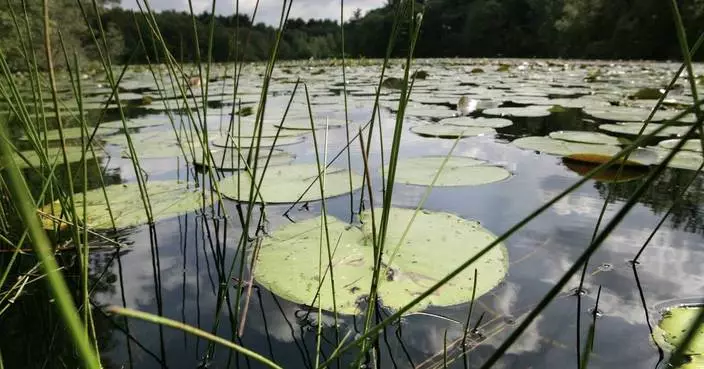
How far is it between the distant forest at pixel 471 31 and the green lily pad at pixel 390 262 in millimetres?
4925

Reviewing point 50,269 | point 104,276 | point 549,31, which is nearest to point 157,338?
point 104,276

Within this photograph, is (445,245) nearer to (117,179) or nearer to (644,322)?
(644,322)

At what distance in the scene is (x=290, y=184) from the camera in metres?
1.19

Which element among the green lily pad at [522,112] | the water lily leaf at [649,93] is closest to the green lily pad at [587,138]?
the green lily pad at [522,112]

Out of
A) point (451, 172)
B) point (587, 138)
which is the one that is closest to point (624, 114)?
point (587, 138)

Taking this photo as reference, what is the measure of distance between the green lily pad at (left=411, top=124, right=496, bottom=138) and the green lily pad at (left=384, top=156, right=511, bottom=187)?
0.42 metres

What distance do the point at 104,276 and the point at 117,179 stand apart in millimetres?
708

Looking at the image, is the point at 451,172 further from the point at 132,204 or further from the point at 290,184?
the point at 132,204

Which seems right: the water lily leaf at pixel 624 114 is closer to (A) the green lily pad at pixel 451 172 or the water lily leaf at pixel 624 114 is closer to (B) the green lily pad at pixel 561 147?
(B) the green lily pad at pixel 561 147

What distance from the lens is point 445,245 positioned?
0.79m

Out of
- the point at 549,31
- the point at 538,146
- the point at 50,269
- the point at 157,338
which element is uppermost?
the point at 549,31

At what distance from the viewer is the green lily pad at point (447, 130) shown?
181cm

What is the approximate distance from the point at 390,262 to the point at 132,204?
75 cm

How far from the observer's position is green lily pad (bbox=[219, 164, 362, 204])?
110cm
